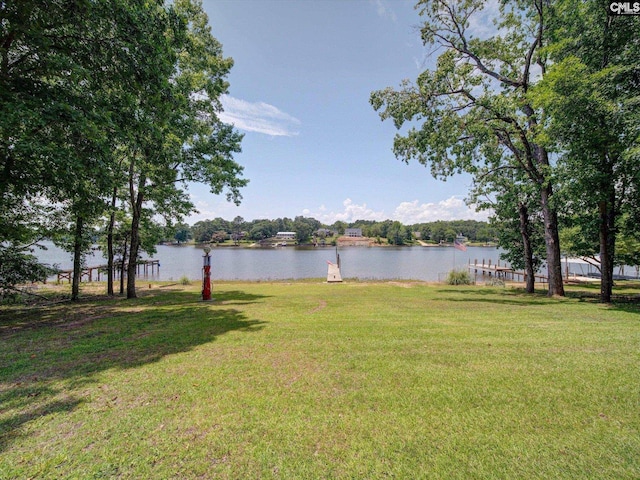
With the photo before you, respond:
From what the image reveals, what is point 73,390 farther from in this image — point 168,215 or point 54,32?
point 168,215

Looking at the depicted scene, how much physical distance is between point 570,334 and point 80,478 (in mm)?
7793

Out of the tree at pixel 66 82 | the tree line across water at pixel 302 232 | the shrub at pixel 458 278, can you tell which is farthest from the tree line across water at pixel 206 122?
the tree line across water at pixel 302 232

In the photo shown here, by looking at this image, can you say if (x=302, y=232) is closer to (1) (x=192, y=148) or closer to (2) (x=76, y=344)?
(1) (x=192, y=148)

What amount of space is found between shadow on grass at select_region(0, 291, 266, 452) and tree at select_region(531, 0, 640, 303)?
11253 mm

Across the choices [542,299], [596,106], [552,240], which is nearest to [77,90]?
[596,106]

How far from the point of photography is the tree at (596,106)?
830 centimetres

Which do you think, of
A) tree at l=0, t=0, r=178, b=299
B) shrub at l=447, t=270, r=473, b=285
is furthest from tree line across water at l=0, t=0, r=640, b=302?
shrub at l=447, t=270, r=473, b=285

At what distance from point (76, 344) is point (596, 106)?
14463 mm

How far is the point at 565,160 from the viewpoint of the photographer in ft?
34.6

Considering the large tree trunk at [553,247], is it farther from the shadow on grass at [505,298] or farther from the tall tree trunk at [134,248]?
the tall tree trunk at [134,248]

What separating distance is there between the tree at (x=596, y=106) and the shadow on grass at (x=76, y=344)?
11.3 meters

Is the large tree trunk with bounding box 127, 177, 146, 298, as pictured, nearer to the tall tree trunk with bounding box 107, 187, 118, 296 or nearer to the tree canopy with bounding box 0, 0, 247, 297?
the tall tree trunk with bounding box 107, 187, 118, 296

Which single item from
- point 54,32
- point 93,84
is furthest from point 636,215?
point 54,32

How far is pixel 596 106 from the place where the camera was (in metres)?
8.45
